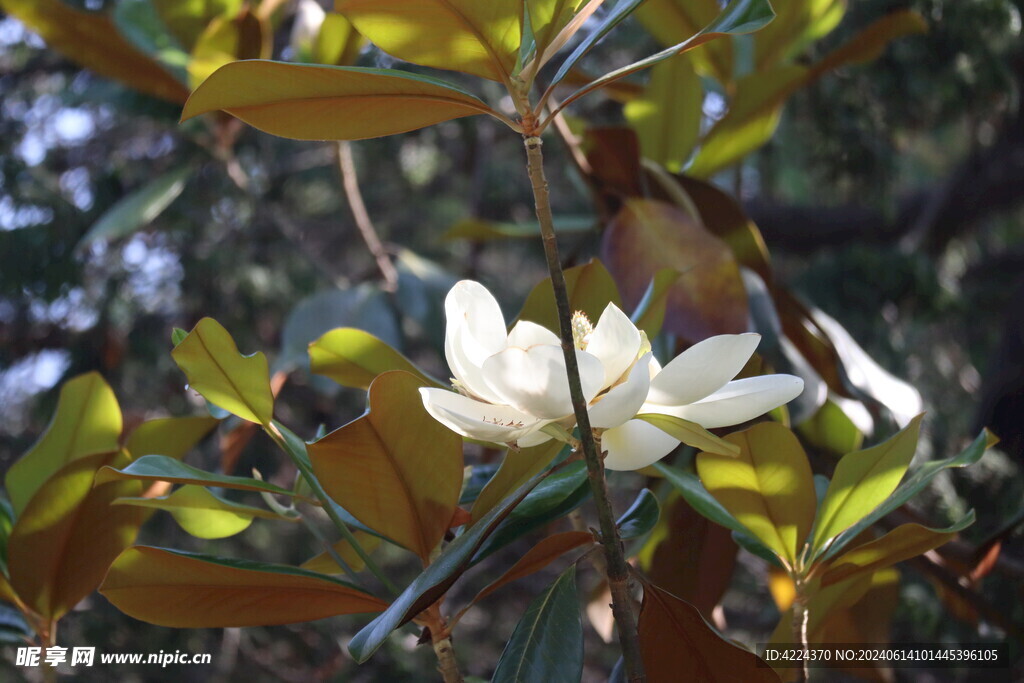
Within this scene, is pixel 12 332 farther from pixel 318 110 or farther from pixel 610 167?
pixel 318 110

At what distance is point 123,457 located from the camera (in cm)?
76

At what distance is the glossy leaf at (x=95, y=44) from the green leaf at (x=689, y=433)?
106 centimetres

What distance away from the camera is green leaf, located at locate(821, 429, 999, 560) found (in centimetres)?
61

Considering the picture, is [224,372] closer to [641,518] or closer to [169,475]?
[169,475]

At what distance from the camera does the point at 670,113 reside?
1.13 metres

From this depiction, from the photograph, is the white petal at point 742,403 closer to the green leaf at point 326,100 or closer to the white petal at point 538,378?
the white petal at point 538,378

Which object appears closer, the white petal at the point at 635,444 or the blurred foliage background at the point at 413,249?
the white petal at the point at 635,444

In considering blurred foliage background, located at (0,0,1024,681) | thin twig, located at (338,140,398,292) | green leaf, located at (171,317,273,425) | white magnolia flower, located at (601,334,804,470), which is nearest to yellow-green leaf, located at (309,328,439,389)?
green leaf, located at (171,317,273,425)

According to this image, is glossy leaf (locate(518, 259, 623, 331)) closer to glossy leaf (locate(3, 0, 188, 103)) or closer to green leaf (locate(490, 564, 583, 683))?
green leaf (locate(490, 564, 583, 683))

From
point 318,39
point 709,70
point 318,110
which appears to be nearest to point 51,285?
point 318,39

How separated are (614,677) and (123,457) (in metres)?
0.45

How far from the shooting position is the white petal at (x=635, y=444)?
0.54 meters

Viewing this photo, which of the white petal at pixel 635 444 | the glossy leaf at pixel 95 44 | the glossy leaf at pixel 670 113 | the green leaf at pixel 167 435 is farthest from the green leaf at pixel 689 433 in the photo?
the glossy leaf at pixel 95 44

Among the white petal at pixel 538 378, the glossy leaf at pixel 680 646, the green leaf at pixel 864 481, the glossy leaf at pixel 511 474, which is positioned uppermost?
the white petal at pixel 538 378
